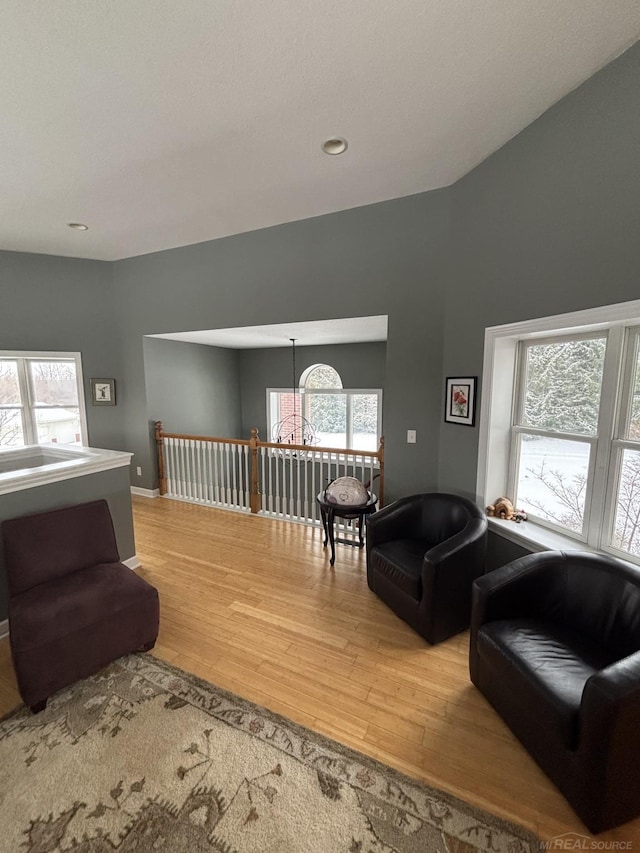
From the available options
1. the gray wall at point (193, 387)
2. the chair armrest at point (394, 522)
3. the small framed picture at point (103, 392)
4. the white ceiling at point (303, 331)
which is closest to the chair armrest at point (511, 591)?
the chair armrest at point (394, 522)

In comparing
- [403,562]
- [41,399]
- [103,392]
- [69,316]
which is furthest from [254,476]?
[69,316]

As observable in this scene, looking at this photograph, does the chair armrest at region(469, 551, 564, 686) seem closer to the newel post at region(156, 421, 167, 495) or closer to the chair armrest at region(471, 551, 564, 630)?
the chair armrest at region(471, 551, 564, 630)

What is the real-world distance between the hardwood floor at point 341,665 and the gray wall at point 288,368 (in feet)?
11.4

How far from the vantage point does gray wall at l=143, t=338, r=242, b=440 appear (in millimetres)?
5104

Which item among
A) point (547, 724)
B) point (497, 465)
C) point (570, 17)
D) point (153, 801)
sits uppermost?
point (570, 17)

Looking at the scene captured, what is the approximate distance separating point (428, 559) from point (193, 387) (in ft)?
16.4

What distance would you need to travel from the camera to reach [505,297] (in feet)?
8.07

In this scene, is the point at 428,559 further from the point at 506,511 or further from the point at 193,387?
the point at 193,387

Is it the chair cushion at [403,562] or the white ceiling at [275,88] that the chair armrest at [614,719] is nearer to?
the chair cushion at [403,562]

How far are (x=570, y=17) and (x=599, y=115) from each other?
0.48 metres

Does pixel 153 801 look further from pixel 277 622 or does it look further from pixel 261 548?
pixel 261 548

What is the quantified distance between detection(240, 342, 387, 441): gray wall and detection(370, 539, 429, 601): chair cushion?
12.1ft

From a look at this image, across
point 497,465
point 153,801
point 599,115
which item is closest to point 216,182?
point 599,115

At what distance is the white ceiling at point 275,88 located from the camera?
4.98ft
